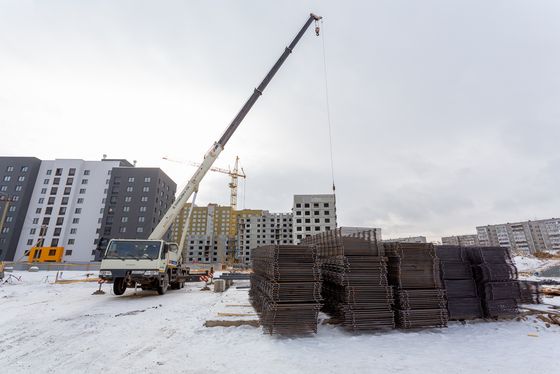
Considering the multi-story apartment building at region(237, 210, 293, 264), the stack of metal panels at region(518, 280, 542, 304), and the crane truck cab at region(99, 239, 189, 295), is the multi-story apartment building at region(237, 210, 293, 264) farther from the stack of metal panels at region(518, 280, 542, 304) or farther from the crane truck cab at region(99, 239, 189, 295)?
the stack of metal panels at region(518, 280, 542, 304)

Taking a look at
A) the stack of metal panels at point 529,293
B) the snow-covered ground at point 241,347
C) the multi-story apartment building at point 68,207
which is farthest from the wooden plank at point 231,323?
the multi-story apartment building at point 68,207

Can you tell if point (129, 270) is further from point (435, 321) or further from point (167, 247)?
point (435, 321)

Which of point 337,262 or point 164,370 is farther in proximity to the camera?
point 337,262

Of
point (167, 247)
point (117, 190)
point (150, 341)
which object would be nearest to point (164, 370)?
point (150, 341)

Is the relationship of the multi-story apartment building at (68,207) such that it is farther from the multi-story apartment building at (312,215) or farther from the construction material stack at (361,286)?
the construction material stack at (361,286)

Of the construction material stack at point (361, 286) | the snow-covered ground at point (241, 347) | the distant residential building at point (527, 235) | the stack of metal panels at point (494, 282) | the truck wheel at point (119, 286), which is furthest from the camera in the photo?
the distant residential building at point (527, 235)

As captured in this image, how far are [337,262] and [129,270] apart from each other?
1002 centimetres

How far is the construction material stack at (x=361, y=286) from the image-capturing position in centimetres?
791

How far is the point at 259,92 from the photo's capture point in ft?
60.7

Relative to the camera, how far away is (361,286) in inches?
322

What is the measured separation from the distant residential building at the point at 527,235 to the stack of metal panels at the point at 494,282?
144 metres

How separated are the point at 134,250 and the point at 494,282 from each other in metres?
15.6

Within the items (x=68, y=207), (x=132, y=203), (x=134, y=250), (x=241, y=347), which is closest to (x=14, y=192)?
(x=68, y=207)

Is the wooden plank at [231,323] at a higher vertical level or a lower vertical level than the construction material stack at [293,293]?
lower
